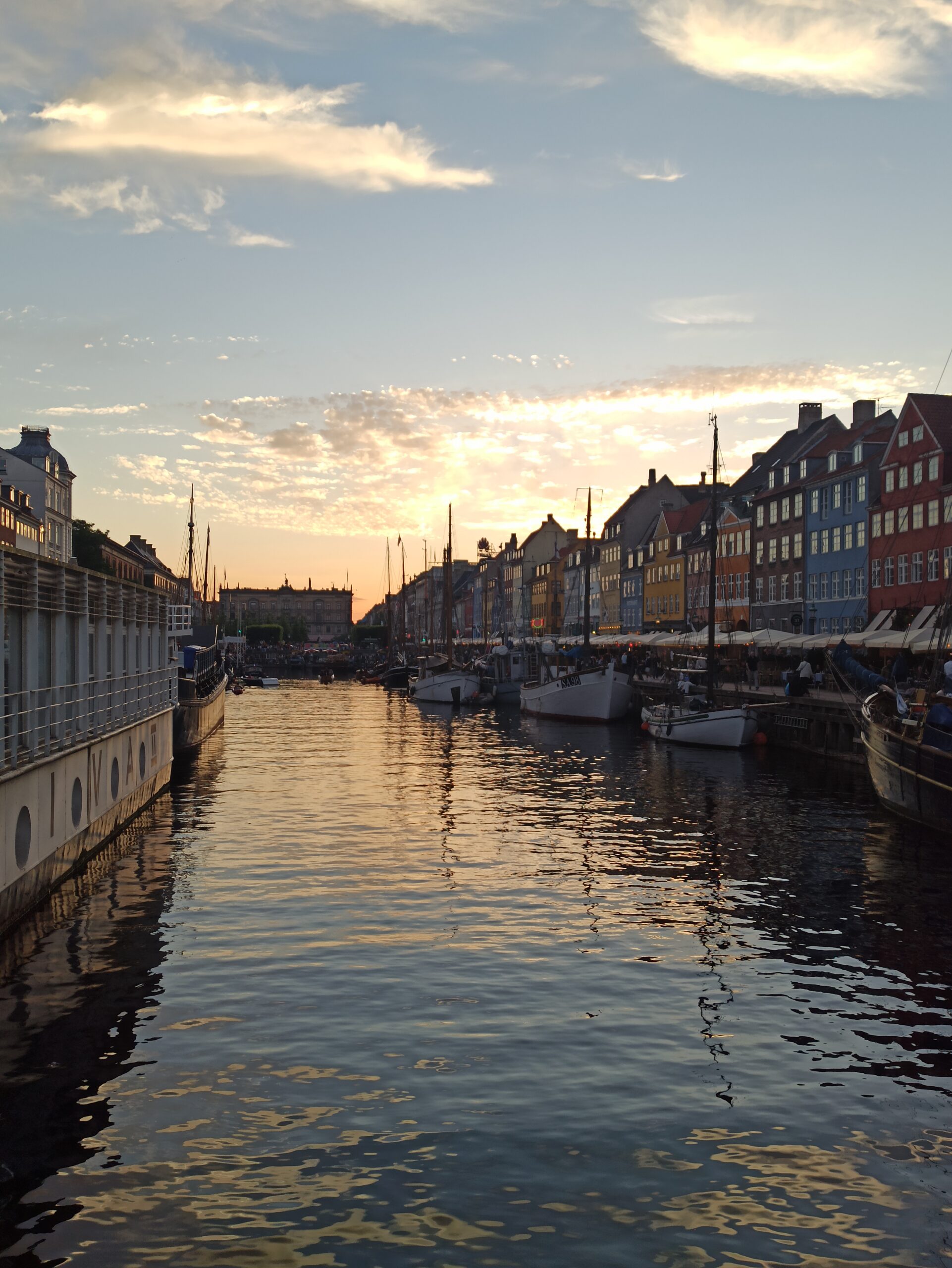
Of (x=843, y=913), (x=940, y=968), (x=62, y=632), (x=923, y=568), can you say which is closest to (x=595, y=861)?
(x=843, y=913)

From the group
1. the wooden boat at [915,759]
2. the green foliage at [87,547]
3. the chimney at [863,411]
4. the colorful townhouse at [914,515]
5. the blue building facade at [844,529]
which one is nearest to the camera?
the wooden boat at [915,759]

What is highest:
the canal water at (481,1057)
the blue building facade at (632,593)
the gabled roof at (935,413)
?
the gabled roof at (935,413)

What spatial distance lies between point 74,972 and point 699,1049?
8.60 metres

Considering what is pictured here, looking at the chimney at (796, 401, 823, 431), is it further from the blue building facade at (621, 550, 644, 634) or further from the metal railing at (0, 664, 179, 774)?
the metal railing at (0, 664, 179, 774)

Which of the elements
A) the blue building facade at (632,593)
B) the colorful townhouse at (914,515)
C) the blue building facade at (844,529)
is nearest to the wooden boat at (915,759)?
the colorful townhouse at (914,515)

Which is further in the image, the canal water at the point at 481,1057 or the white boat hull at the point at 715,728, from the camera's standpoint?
the white boat hull at the point at 715,728

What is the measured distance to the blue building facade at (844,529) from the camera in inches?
3241

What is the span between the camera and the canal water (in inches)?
385

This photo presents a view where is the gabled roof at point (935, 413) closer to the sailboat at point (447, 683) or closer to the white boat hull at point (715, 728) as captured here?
the white boat hull at point (715, 728)

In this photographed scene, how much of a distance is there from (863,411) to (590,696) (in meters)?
31.5

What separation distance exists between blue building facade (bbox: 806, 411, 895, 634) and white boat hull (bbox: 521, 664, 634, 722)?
1421cm

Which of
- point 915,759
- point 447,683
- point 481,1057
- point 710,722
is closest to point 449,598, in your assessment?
point 447,683

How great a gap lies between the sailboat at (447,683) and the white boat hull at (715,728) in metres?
43.4

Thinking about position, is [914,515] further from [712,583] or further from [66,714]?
[66,714]
